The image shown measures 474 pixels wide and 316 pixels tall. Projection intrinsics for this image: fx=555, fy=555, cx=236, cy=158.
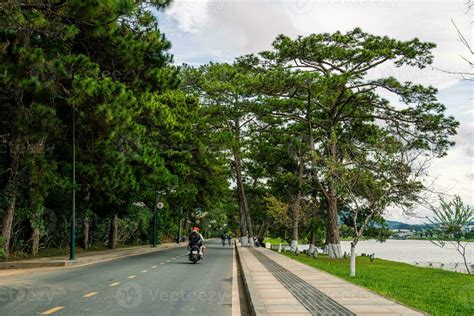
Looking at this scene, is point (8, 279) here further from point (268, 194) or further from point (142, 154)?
point (268, 194)

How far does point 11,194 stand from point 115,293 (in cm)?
1359

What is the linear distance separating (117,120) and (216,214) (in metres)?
82.4

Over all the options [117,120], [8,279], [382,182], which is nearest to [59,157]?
[117,120]

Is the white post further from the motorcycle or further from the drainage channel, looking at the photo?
the drainage channel

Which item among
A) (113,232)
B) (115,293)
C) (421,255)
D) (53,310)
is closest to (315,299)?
(115,293)

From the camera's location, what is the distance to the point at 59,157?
30.0 metres

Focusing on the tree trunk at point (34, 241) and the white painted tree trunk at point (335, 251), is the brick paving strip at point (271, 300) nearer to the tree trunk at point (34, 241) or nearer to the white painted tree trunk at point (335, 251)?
the tree trunk at point (34, 241)

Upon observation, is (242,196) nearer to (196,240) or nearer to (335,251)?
(335,251)

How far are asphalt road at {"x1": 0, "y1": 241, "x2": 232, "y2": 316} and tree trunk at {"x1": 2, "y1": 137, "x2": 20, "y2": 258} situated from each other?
586 cm

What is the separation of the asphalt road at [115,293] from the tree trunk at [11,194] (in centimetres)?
586

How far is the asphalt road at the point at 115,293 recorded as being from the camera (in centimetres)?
1034

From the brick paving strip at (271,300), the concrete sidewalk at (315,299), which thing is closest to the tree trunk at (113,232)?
the concrete sidewalk at (315,299)

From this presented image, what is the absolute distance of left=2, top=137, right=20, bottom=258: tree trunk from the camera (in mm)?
24297

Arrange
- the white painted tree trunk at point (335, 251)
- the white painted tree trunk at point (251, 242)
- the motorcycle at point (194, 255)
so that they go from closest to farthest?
the motorcycle at point (194, 255) < the white painted tree trunk at point (335, 251) < the white painted tree trunk at point (251, 242)
